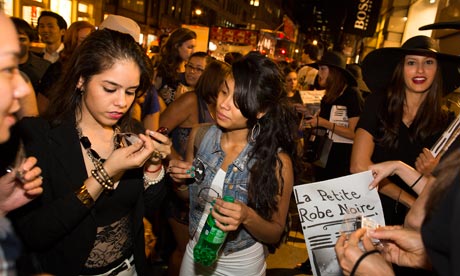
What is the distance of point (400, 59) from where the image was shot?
117 inches

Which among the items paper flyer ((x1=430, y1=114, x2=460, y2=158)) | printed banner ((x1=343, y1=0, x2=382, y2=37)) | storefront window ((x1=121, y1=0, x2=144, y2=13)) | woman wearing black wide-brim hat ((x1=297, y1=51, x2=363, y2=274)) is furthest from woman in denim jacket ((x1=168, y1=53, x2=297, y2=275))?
storefront window ((x1=121, y1=0, x2=144, y2=13))

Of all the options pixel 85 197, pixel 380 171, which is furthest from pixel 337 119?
pixel 85 197

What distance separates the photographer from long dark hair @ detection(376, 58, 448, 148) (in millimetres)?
2779

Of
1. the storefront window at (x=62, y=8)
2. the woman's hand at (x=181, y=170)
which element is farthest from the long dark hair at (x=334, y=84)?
the storefront window at (x=62, y=8)

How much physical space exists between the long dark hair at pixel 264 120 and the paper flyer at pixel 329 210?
0.28 metres

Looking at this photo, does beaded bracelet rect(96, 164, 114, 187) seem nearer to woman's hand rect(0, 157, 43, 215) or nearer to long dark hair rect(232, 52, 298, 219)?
woman's hand rect(0, 157, 43, 215)

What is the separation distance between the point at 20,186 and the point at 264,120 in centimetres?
148

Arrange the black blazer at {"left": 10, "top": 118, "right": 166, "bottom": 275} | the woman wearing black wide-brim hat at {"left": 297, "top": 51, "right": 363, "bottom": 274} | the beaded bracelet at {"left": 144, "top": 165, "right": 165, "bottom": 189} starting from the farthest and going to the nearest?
the woman wearing black wide-brim hat at {"left": 297, "top": 51, "right": 363, "bottom": 274} < the beaded bracelet at {"left": 144, "top": 165, "right": 165, "bottom": 189} < the black blazer at {"left": 10, "top": 118, "right": 166, "bottom": 275}

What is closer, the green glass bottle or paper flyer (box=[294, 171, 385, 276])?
the green glass bottle

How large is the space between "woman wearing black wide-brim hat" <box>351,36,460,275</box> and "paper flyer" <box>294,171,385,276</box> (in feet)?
2.42

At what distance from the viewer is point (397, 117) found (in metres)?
2.81

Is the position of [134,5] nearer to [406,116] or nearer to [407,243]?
[406,116]

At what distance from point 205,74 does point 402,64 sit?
193 centimetres

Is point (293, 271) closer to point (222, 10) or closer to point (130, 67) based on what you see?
point (130, 67)
